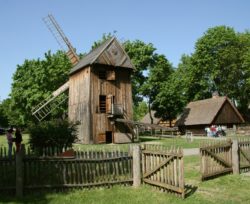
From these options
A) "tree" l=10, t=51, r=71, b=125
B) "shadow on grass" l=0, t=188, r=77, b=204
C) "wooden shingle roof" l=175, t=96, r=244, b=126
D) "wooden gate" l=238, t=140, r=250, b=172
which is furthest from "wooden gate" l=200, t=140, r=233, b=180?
"tree" l=10, t=51, r=71, b=125

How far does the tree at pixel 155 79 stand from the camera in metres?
53.1

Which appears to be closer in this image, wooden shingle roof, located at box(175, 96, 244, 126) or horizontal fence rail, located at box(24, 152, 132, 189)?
horizontal fence rail, located at box(24, 152, 132, 189)

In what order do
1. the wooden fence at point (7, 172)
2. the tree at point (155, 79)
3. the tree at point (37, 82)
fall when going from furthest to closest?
the tree at point (155, 79), the tree at point (37, 82), the wooden fence at point (7, 172)

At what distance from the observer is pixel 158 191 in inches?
423

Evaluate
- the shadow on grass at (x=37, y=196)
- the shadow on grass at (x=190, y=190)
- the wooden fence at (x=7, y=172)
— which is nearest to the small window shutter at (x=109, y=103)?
the shadow on grass at (x=190, y=190)

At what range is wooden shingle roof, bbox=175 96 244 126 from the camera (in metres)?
47.3

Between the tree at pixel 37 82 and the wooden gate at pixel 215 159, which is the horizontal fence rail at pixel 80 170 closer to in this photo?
the wooden gate at pixel 215 159

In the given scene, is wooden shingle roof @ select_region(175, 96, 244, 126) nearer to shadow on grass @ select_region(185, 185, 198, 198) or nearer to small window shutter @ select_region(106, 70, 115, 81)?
small window shutter @ select_region(106, 70, 115, 81)

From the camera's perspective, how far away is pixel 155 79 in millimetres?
53062

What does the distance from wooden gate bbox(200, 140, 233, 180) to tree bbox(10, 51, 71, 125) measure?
38971mm

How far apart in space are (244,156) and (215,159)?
2.26 metres

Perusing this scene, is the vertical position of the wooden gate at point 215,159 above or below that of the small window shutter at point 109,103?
below

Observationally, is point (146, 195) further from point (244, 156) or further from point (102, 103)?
point (102, 103)

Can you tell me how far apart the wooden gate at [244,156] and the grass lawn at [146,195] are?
2.52 m
